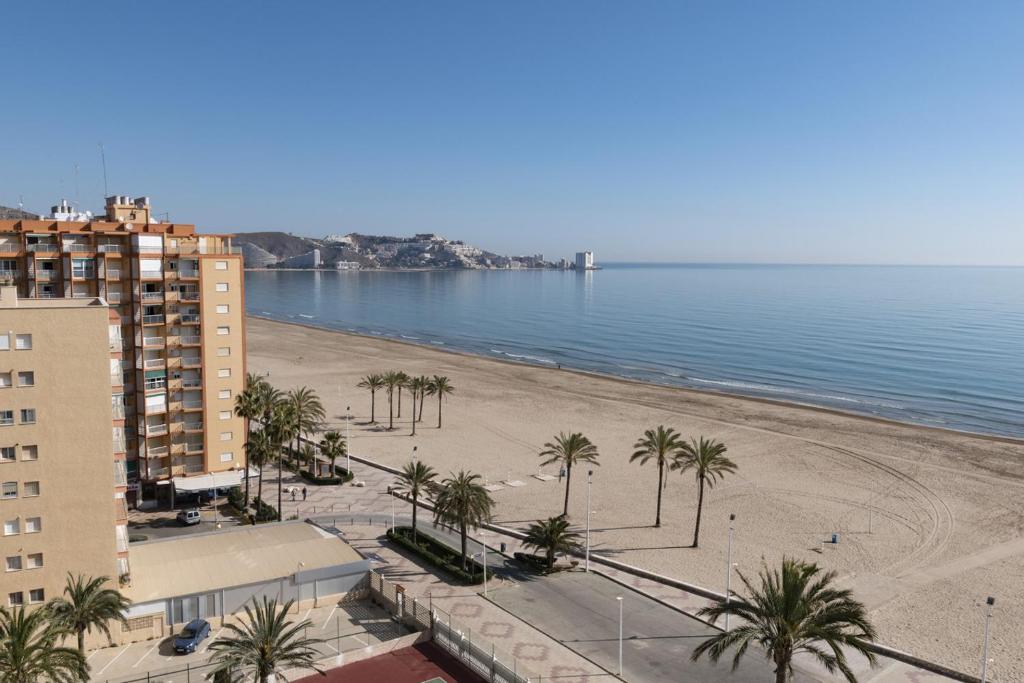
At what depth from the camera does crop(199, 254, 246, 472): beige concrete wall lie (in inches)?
1953

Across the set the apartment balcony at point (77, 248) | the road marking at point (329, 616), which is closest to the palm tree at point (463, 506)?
the road marking at point (329, 616)

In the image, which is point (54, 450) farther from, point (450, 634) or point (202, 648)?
point (450, 634)

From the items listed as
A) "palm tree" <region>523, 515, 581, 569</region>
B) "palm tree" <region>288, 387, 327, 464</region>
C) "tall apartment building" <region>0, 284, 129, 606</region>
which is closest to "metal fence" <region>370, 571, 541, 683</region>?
"palm tree" <region>523, 515, 581, 569</region>

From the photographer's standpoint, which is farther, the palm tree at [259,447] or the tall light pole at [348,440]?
the tall light pole at [348,440]

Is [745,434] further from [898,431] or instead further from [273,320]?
[273,320]

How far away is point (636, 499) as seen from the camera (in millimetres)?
52906

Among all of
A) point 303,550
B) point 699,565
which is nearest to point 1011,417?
point 699,565

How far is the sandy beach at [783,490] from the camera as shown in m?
37.7

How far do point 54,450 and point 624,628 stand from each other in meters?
25.2

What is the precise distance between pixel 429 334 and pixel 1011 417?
109070 millimetres

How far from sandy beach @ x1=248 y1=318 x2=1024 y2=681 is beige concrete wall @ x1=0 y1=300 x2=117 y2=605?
25107 mm

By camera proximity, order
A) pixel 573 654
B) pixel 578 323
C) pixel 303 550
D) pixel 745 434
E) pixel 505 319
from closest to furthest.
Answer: pixel 573 654, pixel 303 550, pixel 745 434, pixel 578 323, pixel 505 319

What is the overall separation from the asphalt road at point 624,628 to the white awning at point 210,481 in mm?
22791

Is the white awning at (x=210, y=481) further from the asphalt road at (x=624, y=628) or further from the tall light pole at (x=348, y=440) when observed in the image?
the asphalt road at (x=624, y=628)
